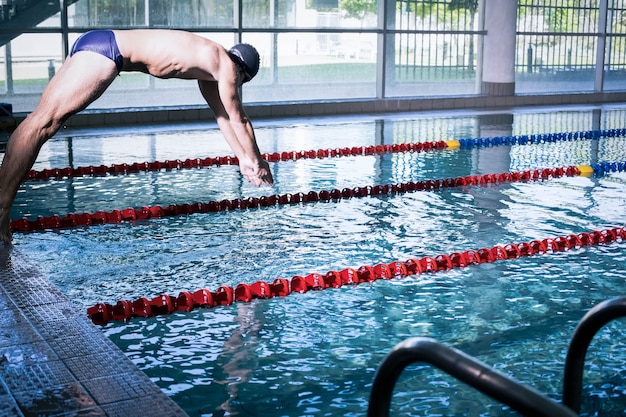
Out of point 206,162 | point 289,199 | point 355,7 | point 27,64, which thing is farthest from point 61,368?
point 355,7

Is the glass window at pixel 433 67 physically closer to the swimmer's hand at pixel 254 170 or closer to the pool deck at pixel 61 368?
the swimmer's hand at pixel 254 170

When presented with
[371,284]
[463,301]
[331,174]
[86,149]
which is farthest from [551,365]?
[86,149]

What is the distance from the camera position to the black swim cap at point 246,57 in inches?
198

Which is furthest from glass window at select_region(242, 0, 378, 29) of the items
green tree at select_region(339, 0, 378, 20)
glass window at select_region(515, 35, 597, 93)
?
glass window at select_region(515, 35, 597, 93)

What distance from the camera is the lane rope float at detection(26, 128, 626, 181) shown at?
350 inches

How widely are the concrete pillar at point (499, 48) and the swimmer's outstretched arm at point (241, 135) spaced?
13.2m

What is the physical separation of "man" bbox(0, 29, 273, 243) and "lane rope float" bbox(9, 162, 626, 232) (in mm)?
1568

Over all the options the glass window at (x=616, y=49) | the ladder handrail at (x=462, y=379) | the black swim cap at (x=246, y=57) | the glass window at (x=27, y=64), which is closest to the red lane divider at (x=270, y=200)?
the black swim cap at (x=246, y=57)

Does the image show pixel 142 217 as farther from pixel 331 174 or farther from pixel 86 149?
pixel 86 149

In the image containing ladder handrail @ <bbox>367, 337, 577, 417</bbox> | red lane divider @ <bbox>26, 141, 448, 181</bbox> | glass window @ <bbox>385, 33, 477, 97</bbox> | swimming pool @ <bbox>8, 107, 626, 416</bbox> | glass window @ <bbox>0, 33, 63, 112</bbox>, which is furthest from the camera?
glass window @ <bbox>385, 33, 477, 97</bbox>

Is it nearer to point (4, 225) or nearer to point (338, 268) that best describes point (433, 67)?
point (338, 268)

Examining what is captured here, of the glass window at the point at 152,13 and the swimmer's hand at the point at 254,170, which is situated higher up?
the glass window at the point at 152,13

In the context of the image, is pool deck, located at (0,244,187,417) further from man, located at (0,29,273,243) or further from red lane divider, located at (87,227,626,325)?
man, located at (0,29,273,243)

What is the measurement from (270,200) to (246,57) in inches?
98.7
